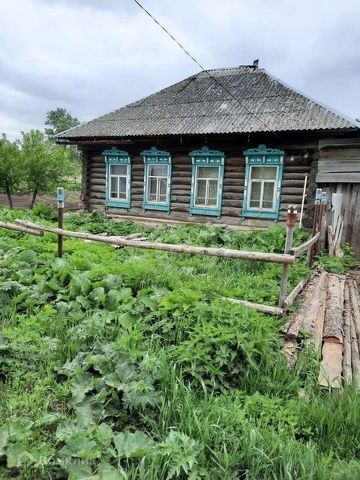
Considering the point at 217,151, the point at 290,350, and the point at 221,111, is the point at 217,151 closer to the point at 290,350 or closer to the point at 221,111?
the point at 221,111

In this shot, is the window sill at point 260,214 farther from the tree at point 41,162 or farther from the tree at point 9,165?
the tree at point 9,165

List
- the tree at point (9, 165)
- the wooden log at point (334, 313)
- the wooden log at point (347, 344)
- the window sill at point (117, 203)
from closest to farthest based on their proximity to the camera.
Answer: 1. the wooden log at point (347, 344)
2. the wooden log at point (334, 313)
3. the window sill at point (117, 203)
4. the tree at point (9, 165)

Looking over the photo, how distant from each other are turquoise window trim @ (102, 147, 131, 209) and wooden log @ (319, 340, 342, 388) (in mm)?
9692

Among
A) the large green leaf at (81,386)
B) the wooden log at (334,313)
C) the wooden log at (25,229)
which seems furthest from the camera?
the wooden log at (25,229)

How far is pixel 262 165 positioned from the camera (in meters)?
10.2

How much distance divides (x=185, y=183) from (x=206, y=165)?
3.12 feet

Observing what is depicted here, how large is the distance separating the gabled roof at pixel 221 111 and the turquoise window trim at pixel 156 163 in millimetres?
787

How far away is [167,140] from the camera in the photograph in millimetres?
11320

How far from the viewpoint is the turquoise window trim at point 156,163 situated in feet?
37.9

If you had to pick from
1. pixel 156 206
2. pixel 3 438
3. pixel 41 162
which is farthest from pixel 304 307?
pixel 41 162

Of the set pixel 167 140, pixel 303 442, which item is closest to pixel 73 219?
pixel 167 140

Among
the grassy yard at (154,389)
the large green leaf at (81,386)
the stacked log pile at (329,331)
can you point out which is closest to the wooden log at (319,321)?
the stacked log pile at (329,331)

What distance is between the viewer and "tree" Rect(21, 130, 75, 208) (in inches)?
611

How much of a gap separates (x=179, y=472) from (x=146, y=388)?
68 cm
